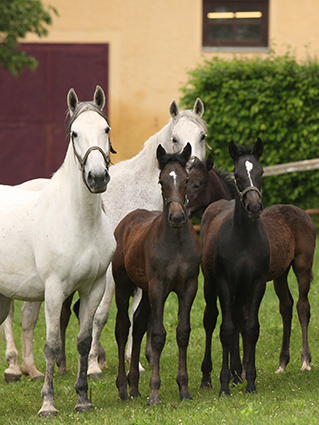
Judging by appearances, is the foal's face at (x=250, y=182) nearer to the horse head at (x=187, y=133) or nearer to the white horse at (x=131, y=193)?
the horse head at (x=187, y=133)

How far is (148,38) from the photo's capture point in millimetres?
17047

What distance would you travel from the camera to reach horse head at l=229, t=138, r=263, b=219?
569 centimetres

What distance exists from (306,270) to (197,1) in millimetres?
11433

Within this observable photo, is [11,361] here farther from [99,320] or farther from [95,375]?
[99,320]

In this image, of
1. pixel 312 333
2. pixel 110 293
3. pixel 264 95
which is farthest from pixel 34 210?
pixel 264 95

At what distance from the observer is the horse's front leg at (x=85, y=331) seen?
584 cm

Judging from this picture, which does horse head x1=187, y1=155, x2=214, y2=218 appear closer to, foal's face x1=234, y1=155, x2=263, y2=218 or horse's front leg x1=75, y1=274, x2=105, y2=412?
foal's face x1=234, y1=155, x2=263, y2=218

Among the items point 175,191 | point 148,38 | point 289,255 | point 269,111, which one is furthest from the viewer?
point 148,38

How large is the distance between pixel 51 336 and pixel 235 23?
42.9 ft

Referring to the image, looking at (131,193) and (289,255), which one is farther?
(131,193)

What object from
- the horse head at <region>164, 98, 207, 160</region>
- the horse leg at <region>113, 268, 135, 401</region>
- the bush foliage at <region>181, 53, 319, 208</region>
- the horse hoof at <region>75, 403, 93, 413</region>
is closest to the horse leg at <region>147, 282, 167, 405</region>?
the horse hoof at <region>75, 403, 93, 413</region>

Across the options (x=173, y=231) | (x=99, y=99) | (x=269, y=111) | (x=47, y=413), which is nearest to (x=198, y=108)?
(x=99, y=99)

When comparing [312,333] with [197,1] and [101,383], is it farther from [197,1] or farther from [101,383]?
[197,1]

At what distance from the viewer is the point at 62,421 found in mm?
5395
